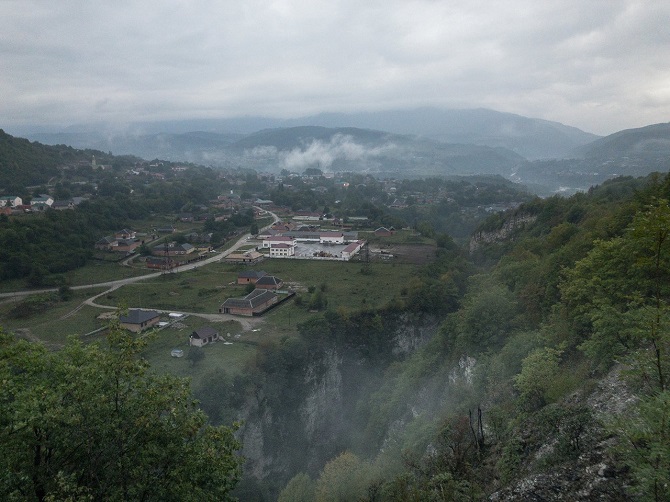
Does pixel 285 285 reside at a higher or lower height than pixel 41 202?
lower

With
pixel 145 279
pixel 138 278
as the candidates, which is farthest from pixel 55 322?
pixel 138 278

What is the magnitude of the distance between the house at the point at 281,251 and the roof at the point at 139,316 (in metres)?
13.2

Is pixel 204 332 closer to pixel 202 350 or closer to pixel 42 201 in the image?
pixel 202 350

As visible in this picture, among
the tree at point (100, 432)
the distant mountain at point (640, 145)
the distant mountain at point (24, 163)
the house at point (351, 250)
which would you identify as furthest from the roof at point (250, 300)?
the distant mountain at point (640, 145)

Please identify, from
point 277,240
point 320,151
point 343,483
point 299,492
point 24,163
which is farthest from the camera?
point 320,151

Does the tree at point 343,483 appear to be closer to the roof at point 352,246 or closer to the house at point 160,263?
the house at point 160,263

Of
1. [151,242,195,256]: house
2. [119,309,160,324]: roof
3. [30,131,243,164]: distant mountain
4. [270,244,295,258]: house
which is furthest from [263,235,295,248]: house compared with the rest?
[30,131,243,164]: distant mountain

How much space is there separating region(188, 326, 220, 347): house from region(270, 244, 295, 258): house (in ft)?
47.6

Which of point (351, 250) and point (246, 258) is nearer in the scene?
point (246, 258)

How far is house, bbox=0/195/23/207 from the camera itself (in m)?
36.2

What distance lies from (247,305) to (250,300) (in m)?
0.31

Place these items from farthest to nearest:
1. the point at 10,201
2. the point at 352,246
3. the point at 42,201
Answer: the point at 42,201, the point at 10,201, the point at 352,246

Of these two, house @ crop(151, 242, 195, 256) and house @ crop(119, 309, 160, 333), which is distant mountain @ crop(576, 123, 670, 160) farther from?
house @ crop(119, 309, 160, 333)

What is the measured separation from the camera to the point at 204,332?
17516 mm
